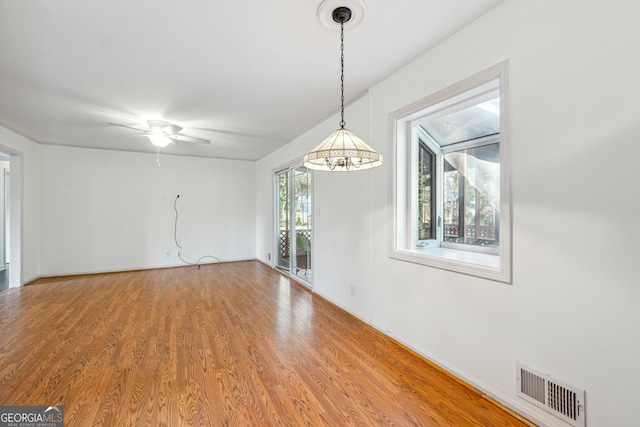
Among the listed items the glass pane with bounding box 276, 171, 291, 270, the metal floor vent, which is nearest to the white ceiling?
the glass pane with bounding box 276, 171, 291, 270

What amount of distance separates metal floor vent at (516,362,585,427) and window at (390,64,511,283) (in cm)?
68

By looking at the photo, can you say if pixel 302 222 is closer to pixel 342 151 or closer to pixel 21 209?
pixel 342 151

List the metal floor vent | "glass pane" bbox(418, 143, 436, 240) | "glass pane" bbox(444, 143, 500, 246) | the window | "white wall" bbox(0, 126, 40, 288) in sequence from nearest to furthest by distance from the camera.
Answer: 1. the metal floor vent
2. the window
3. "glass pane" bbox(444, 143, 500, 246)
4. "glass pane" bbox(418, 143, 436, 240)
5. "white wall" bbox(0, 126, 40, 288)

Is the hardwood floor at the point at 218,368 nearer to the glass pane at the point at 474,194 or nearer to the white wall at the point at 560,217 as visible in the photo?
the white wall at the point at 560,217

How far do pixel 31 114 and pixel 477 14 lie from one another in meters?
5.04

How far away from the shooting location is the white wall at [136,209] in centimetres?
518

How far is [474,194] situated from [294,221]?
3310mm

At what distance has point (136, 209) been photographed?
18.8ft

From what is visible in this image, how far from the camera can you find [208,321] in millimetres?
3104

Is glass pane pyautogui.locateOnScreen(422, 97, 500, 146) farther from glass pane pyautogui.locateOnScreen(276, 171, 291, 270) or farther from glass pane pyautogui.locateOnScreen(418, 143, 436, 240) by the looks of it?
glass pane pyautogui.locateOnScreen(276, 171, 291, 270)

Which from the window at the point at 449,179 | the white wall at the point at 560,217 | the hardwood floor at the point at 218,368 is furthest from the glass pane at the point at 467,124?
the hardwood floor at the point at 218,368

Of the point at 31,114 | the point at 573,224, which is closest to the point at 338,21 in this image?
the point at 573,224

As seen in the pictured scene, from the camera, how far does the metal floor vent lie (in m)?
1.42

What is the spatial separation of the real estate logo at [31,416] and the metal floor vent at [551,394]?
106 inches
